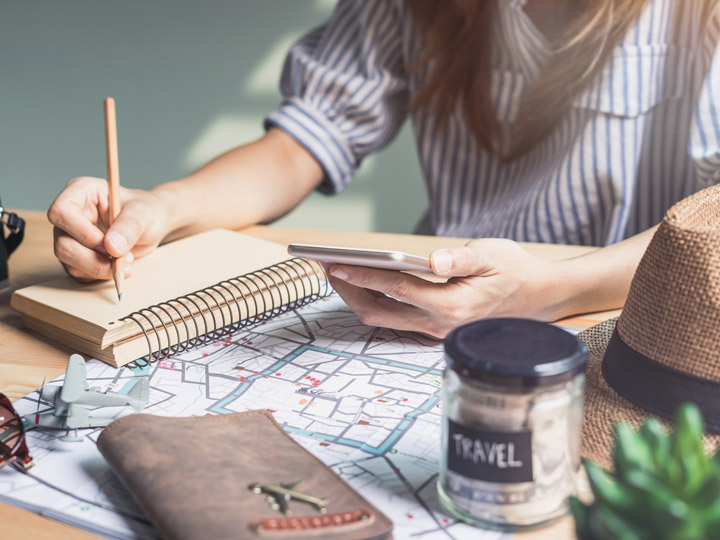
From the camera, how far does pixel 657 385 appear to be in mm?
575

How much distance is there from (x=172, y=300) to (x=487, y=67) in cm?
84

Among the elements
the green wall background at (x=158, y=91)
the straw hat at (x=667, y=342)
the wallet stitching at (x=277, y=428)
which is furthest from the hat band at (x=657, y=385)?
the green wall background at (x=158, y=91)

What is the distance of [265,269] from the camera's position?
36.4 inches

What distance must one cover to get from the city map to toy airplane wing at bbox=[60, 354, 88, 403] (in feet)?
0.12

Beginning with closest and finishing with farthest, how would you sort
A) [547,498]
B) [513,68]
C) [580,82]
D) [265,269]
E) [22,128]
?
1. [547,498]
2. [265,269]
3. [580,82]
4. [513,68]
5. [22,128]

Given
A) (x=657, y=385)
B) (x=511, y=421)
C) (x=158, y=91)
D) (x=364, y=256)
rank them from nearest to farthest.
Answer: (x=511, y=421)
(x=657, y=385)
(x=364, y=256)
(x=158, y=91)

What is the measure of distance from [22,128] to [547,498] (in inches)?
123

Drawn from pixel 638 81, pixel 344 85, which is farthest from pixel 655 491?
pixel 344 85

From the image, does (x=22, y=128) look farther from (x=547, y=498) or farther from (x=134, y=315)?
(x=547, y=498)

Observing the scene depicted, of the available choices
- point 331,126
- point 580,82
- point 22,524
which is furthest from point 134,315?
point 580,82

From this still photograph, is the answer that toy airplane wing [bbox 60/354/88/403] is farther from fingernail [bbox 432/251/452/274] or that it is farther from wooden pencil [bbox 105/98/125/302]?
fingernail [bbox 432/251/452/274]

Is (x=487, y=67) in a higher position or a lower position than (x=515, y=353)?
higher

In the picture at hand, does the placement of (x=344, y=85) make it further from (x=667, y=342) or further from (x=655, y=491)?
(x=655, y=491)

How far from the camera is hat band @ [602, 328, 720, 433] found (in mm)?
546
